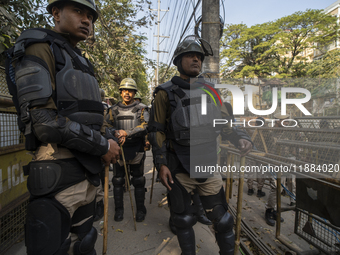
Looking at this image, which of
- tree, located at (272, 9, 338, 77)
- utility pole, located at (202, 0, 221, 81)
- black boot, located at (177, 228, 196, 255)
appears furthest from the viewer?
tree, located at (272, 9, 338, 77)

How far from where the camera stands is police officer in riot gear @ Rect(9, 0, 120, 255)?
4.17 feet

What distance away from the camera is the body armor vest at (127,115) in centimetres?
385

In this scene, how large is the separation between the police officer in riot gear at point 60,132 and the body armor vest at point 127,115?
2.21 meters

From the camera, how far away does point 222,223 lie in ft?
6.33

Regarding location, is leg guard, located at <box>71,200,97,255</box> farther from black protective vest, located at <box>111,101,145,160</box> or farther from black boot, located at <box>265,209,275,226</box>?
black boot, located at <box>265,209,275,226</box>

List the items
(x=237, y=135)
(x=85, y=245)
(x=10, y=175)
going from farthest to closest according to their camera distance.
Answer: (x=10, y=175), (x=237, y=135), (x=85, y=245)

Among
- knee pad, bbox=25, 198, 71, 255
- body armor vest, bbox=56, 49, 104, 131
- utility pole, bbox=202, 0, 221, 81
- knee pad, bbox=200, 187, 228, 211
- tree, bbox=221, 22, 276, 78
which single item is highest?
tree, bbox=221, 22, 276, 78

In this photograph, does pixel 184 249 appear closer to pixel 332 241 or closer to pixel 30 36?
pixel 332 241

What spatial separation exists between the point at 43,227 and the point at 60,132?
61 centimetres

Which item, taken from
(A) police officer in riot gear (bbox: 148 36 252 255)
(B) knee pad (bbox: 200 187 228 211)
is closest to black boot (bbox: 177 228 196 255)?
(A) police officer in riot gear (bbox: 148 36 252 255)

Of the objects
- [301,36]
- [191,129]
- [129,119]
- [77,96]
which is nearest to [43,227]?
[77,96]

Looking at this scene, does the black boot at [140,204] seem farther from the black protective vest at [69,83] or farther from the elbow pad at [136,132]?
the black protective vest at [69,83]

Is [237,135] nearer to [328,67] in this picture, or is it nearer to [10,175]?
[10,175]

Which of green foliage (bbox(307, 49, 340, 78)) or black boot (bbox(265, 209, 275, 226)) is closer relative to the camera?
black boot (bbox(265, 209, 275, 226))
